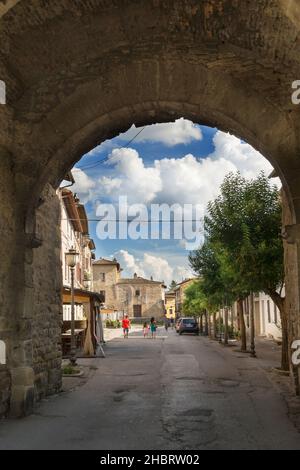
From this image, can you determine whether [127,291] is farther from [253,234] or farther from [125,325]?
[253,234]

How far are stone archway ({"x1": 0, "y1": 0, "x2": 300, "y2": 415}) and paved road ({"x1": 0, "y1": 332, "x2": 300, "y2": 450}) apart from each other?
3.19 ft

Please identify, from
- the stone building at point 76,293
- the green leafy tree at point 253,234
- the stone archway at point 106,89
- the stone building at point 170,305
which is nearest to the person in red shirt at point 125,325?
the stone building at point 76,293

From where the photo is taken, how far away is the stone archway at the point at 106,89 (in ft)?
22.9

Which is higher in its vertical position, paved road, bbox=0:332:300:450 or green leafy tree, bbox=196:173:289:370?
green leafy tree, bbox=196:173:289:370

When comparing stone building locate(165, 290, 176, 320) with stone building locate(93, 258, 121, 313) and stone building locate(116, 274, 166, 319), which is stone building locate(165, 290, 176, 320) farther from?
stone building locate(93, 258, 121, 313)

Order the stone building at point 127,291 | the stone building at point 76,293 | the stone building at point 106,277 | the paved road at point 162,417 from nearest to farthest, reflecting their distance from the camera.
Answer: the paved road at point 162,417 < the stone building at point 76,293 < the stone building at point 106,277 < the stone building at point 127,291

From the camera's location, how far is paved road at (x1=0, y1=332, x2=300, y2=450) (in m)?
5.88

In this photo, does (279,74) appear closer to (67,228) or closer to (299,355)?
(299,355)

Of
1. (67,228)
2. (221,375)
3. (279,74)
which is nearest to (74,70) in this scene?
(279,74)

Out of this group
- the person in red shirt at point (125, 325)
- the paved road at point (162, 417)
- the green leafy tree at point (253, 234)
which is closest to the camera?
the paved road at point (162, 417)

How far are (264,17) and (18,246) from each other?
480cm

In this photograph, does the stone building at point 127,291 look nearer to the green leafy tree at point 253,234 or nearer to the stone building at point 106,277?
the stone building at point 106,277

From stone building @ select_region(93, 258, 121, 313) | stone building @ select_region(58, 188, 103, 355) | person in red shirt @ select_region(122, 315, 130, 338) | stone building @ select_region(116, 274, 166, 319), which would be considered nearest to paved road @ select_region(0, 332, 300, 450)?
stone building @ select_region(58, 188, 103, 355)

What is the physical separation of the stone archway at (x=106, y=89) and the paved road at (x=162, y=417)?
0.97 m
